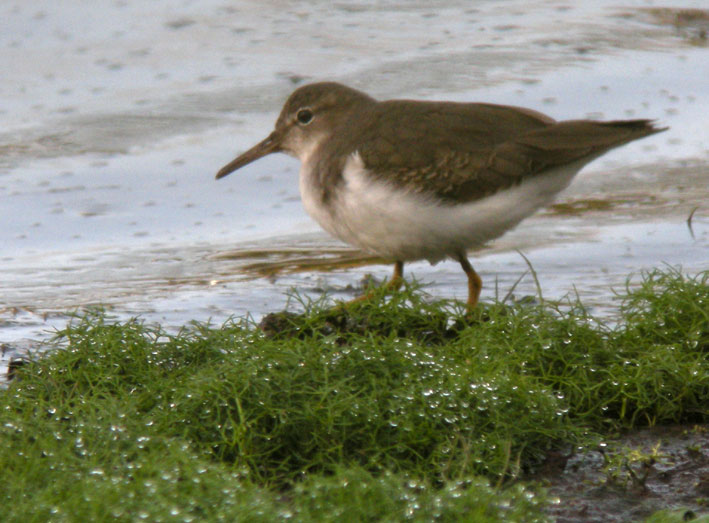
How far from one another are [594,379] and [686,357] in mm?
410

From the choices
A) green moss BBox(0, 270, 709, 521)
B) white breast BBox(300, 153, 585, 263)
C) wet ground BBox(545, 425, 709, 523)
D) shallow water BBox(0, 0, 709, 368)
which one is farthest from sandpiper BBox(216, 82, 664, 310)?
wet ground BBox(545, 425, 709, 523)

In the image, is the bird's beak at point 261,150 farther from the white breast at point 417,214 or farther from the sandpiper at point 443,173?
Answer: the white breast at point 417,214

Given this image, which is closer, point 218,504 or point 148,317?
point 218,504

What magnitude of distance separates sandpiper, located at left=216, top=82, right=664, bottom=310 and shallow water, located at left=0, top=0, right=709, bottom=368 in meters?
0.82

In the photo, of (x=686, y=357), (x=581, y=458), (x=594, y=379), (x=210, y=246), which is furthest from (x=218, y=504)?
(x=210, y=246)

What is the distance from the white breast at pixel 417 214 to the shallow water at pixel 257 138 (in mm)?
780

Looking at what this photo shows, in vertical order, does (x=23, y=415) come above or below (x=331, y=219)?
below

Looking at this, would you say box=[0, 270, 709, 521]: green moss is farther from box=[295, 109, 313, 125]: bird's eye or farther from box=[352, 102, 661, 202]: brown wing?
box=[295, 109, 313, 125]: bird's eye

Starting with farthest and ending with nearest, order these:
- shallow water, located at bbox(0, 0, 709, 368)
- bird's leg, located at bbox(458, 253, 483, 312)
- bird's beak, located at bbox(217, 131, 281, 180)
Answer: shallow water, located at bbox(0, 0, 709, 368)
bird's beak, located at bbox(217, 131, 281, 180)
bird's leg, located at bbox(458, 253, 483, 312)

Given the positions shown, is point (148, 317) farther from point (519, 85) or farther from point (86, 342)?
point (519, 85)

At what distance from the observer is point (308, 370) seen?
4.20 m

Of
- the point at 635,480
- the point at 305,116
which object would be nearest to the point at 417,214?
the point at 305,116

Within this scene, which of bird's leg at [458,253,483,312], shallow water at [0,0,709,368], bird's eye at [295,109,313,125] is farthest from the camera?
shallow water at [0,0,709,368]

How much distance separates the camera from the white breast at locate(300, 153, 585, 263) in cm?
561
